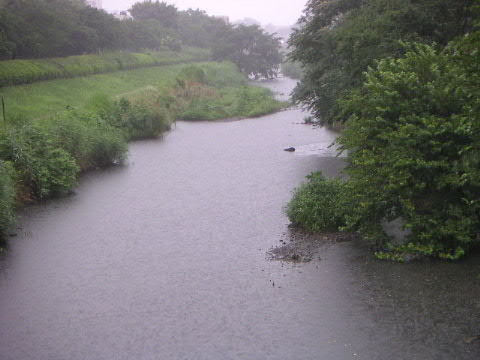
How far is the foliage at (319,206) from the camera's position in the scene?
57.7 ft

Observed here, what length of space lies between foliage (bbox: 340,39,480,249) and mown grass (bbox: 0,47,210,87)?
2920cm

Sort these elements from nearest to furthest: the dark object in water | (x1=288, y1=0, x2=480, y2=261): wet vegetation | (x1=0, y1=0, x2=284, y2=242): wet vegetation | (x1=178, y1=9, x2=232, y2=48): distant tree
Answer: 1. the dark object in water
2. (x1=288, y1=0, x2=480, y2=261): wet vegetation
3. (x1=0, y1=0, x2=284, y2=242): wet vegetation
4. (x1=178, y1=9, x2=232, y2=48): distant tree

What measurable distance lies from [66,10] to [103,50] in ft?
23.2

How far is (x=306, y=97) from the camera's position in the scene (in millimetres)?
31984

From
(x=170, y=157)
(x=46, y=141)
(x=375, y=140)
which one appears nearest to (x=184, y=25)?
(x=170, y=157)

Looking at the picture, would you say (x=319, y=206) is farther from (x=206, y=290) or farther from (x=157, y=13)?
(x=157, y=13)

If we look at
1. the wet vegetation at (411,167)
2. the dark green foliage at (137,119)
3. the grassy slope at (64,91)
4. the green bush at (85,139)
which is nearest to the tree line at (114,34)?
the grassy slope at (64,91)

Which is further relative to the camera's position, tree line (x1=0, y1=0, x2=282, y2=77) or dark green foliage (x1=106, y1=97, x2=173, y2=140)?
tree line (x1=0, y1=0, x2=282, y2=77)

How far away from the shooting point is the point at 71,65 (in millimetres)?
50188

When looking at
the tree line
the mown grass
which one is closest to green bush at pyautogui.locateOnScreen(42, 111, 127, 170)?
the mown grass

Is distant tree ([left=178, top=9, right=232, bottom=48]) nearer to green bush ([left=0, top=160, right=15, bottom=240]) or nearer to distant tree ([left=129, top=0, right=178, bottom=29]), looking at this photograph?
distant tree ([left=129, top=0, right=178, bottom=29])

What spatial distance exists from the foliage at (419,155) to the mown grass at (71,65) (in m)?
29.2

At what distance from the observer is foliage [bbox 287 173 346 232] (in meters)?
17.6

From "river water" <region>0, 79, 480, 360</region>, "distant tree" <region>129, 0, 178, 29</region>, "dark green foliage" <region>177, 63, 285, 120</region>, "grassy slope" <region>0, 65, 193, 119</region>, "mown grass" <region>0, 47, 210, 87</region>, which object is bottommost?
"river water" <region>0, 79, 480, 360</region>
